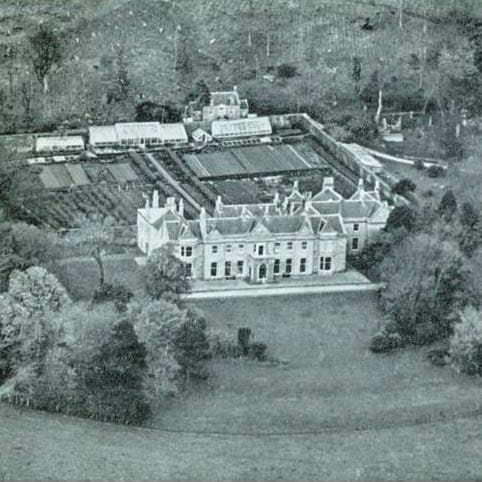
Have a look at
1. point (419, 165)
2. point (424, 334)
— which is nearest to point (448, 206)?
point (424, 334)

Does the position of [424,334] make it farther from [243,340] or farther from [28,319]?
[28,319]

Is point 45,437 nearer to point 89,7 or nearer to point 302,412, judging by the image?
point 302,412

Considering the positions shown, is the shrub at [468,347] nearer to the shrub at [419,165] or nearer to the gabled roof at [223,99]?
the shrub at [419,165]


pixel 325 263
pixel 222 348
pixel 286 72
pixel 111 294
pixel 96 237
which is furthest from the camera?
pixel 286 72

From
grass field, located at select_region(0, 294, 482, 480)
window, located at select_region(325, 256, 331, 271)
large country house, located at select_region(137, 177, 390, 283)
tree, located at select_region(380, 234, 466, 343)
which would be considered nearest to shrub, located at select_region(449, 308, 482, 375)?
grass field, located at select_region(0, 294, 482, 480)

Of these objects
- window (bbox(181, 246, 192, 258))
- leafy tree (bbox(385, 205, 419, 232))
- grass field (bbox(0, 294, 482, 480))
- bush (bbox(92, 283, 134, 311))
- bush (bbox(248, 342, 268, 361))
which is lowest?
grass field (bbox(0, 294, 482, 480))

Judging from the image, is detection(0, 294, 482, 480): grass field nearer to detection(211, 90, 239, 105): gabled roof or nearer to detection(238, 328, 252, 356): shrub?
detection(238, 328, 252, 356): shrub
